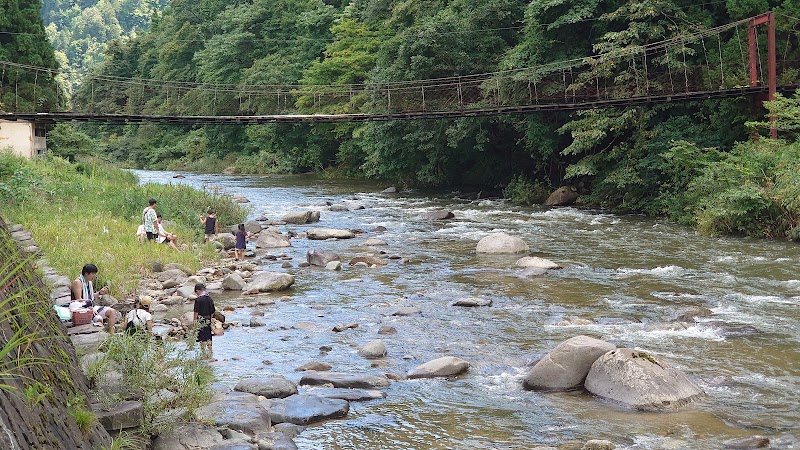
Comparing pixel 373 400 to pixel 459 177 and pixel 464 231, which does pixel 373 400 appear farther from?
pixel 459 177

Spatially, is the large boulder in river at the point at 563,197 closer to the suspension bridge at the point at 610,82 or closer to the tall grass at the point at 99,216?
the suspension bridge at the point at 610,82

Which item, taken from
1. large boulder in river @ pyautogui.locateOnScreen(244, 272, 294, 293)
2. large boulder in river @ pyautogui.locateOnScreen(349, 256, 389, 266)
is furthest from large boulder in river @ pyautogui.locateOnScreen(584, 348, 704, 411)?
large boulder in river @ pyautogui.locateOnScreen(349, 256, 389, 266)

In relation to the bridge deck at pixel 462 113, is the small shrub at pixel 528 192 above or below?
below

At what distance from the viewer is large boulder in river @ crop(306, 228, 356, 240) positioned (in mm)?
20875

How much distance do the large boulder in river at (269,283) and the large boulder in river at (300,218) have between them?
9.34 metres

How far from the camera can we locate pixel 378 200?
30.4 meters

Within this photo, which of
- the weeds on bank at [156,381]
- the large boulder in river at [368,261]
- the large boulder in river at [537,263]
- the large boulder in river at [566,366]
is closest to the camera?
the weeds on bank at [156,381]

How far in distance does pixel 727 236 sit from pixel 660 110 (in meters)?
7.38

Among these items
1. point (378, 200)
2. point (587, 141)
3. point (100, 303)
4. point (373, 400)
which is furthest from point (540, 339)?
point (378, 200)

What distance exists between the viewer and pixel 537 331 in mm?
11070

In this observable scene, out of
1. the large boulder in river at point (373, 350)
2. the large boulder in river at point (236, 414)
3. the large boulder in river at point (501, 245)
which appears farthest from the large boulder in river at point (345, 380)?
the large boulder in river at point (501, 245)

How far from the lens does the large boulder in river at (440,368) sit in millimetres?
9258

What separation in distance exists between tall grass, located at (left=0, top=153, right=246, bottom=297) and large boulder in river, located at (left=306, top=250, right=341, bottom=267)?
196 centimetres

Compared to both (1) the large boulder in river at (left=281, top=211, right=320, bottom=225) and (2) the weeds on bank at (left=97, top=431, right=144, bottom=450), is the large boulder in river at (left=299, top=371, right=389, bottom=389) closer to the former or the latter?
(2) the weeds on bank at (left=97, top=431, right=144, bottom=450)
